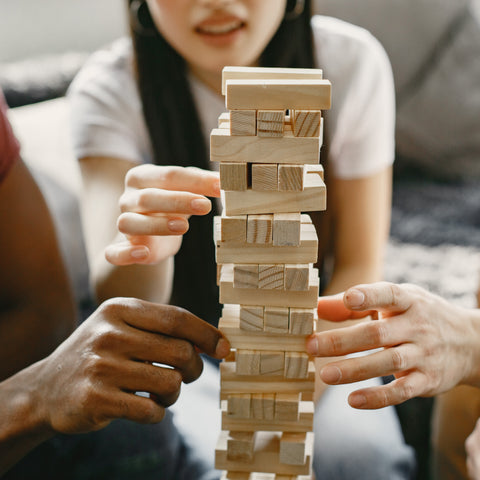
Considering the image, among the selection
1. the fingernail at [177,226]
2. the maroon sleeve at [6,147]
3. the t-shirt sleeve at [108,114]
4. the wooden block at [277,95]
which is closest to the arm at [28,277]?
the maroon sleeve at [6,147]

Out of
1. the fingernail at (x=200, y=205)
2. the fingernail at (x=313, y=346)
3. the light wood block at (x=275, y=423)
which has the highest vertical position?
the fingernail at (x=200, y=205)

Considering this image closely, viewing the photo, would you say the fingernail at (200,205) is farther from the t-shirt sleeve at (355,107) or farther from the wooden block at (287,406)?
the t-shirt sleeve at (355,107)

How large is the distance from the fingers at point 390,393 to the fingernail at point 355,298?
0.10 meters

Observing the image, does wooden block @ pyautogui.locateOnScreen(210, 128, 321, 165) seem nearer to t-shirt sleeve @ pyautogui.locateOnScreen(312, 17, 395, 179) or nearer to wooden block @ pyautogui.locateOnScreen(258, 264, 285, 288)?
wooden block @ pyautogui.locateOnScreen(258, 264, 285, 288)

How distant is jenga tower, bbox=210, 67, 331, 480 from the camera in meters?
0.55

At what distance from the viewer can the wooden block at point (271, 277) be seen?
612 millimetres

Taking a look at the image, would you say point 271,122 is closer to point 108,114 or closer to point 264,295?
point 264,295

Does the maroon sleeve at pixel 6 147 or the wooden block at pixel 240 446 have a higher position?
the maroon sleeve at pixel 6 147

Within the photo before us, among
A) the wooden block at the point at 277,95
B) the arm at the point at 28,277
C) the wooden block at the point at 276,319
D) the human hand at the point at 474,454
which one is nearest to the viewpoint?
the wooden block at the point at 277,95

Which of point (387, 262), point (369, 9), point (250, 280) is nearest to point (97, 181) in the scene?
point (250, 280)

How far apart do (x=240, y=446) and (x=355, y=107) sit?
0.75 metres

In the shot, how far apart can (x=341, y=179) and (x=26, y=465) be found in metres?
0.76

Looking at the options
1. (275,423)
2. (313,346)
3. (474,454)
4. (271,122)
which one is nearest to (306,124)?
(271,122)

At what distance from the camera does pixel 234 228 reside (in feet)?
1.95
